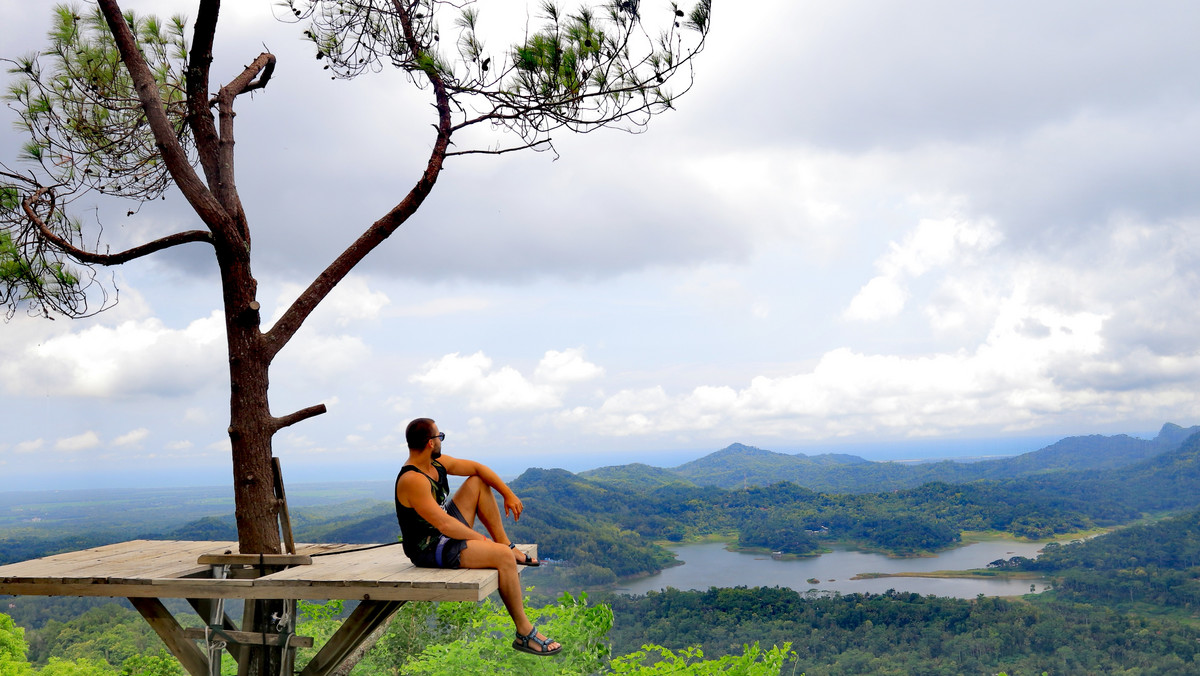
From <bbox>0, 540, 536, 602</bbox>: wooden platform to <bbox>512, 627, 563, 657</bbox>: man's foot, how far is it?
14.7 inches

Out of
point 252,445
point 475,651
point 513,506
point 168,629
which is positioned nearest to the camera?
point 513,506

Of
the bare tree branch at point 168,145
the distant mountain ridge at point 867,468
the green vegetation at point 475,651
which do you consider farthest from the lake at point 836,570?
the bare tree branch at point 168,145

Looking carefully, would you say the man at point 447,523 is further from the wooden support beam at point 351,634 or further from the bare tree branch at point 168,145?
the bare tree branch at point 168,145

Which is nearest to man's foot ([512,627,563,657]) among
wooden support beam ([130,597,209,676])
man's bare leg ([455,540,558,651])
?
man's bare leg ([455,540,558,651])

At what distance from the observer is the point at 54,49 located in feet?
18.7

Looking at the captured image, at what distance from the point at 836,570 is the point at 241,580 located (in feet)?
279

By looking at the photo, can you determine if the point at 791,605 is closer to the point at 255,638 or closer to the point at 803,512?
the point at 255,638

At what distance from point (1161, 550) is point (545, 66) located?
92.0m

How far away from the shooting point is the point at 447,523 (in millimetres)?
3676

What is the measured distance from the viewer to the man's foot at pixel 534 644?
3.75 meters

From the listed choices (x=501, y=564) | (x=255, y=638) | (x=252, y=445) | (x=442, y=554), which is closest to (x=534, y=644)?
(x=501, y=564)

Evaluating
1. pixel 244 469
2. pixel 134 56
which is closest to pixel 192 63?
pixel 134 56

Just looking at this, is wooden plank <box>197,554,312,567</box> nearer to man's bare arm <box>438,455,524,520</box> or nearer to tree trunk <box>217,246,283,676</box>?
tree trunk <box>217,246,283,676</box>

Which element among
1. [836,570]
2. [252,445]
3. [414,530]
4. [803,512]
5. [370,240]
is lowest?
[836,570]
